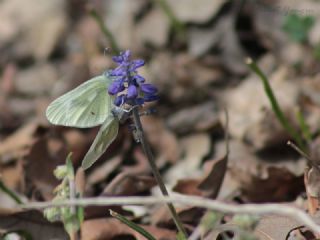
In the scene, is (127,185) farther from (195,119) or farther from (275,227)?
(195,119)

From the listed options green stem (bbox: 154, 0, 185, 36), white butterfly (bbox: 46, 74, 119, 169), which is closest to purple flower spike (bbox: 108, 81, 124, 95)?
white butterfly (bbox: 46, 74, 119, 169)

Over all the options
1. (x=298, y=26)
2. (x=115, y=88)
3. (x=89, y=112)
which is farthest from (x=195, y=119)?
(x=115, y=88)

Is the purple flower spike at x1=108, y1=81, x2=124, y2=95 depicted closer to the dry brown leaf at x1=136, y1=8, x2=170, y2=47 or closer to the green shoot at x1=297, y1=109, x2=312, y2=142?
the green shoot at x1=297, y1=109, x2=312, y2=142

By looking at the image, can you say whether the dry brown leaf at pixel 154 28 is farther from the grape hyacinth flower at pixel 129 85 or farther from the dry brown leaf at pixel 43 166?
the grape hyacinth flower at pixel 129 85

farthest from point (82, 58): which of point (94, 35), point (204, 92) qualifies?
point (204, 92)

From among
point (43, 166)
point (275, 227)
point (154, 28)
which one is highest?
point (154, 28)

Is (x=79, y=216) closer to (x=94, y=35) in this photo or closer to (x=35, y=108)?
(x=35, y=108)
